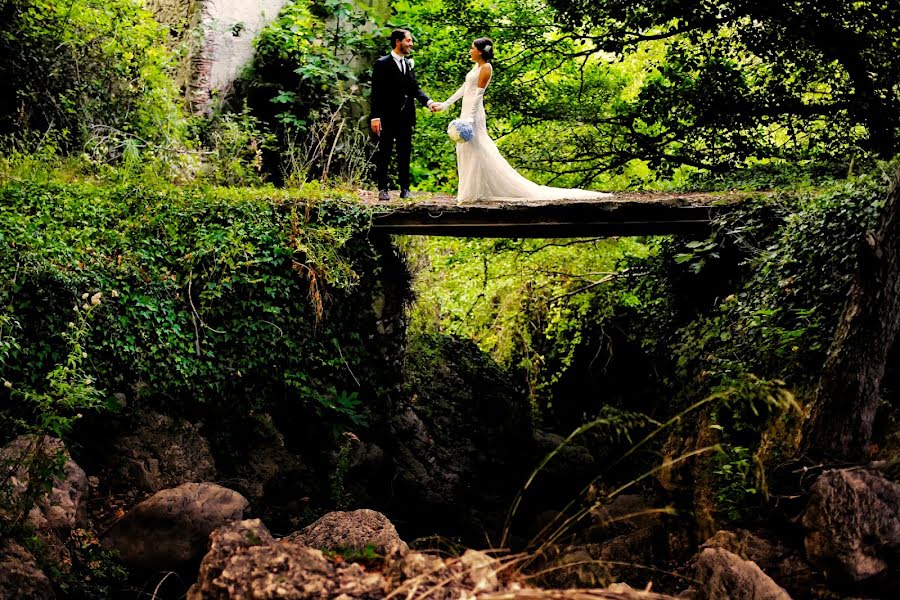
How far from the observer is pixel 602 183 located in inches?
→ 478

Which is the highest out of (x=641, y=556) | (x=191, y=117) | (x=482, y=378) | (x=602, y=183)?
(x=191, y=117)

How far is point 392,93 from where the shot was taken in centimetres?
953

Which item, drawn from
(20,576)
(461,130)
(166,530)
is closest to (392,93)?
(461,130)

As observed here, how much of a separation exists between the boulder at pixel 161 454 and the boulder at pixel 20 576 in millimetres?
1953

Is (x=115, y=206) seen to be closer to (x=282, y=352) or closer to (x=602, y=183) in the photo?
(x=282, y=352)

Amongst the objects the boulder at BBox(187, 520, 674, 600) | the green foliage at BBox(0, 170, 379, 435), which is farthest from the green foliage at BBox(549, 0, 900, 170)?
the boulder at BBox(187, 520, 674, 600)

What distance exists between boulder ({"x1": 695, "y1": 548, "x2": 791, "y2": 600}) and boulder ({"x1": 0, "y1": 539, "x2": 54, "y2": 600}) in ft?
14.4

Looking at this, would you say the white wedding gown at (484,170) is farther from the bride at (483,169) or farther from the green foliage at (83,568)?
the green foliage at (83,568)

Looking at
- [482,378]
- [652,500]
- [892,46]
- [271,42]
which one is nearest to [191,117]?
[271,42]

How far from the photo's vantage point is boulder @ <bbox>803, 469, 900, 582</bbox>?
5.33 metres

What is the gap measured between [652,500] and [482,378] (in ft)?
13.2

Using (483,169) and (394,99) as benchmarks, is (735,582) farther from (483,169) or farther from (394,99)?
(394,99)

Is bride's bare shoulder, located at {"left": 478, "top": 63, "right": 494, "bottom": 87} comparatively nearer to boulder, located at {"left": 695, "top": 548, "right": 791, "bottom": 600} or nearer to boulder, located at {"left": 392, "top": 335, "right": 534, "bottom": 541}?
boulder, located at {"left": 392, "top": 335, "right": 534, "bottom": 541}

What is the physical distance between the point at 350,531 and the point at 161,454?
10.2 feet
